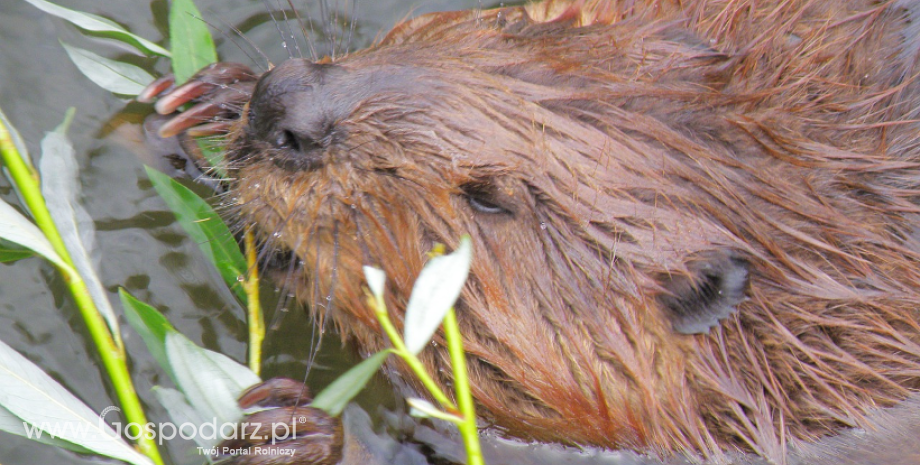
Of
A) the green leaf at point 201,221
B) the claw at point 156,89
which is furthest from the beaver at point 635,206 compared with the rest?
the claw at point 156,89

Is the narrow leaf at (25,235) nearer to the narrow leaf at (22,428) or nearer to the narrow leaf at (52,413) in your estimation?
the narrow leaf at (52,413)

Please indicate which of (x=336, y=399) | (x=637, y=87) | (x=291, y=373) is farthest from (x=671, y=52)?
(x=291, y=373)

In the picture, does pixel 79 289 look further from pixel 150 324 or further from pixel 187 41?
pixel 187 41

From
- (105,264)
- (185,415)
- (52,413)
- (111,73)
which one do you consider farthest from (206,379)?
(111,73)

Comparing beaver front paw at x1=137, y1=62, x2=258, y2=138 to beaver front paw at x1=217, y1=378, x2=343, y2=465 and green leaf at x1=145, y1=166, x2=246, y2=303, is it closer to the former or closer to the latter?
green leaf at x1=145, y1=166, x2=246, y2=303

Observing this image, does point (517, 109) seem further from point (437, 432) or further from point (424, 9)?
point (424, 9)

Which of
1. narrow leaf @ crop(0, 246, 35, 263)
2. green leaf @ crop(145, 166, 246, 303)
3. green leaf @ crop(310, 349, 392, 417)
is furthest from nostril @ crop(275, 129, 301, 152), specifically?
narrow leaf @ crop(0, 246, 35, 263)

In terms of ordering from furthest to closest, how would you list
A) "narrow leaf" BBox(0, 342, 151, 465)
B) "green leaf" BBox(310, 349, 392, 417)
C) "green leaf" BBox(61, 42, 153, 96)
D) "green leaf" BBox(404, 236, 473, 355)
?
"green leaf" BBox(61, 42, 153, 96)
"narrow leaf" BBox(0, 342, 151, 465)
"green leaf" BBox(310, 349, 392, 417)
"green leaf" BBox(404, 236, 473, 355)

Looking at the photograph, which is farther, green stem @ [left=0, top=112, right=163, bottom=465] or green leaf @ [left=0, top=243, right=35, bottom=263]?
green leaf @ [left=0, top=243, right=35, bottom=263]
